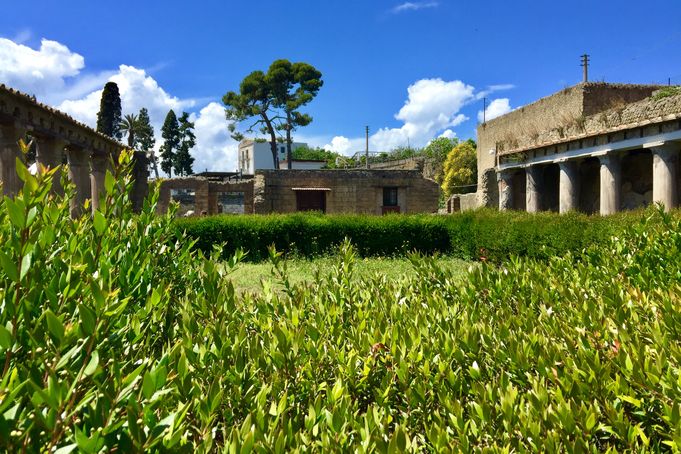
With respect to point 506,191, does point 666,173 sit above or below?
above

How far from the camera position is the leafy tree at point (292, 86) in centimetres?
4197

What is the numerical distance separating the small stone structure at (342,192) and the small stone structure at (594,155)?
4.49m

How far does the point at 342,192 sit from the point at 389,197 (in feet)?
9.46

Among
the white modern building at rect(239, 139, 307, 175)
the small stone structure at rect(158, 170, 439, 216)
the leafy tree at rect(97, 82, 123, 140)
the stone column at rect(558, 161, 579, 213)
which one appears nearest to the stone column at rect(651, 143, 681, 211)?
the stone column at rect(558, 161, 579, 213)

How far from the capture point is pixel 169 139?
60219mm

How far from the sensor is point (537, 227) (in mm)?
11984

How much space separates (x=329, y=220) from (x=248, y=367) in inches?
535

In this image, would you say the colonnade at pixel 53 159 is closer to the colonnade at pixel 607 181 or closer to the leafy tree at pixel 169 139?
the colonnade at pixel 607 181

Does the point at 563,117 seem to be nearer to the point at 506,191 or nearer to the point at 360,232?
the point at 506,191

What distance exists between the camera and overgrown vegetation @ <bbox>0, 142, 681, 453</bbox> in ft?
3.36

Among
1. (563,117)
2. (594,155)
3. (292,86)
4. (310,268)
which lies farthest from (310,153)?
(310,268)

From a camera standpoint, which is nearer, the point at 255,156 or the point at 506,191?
the point at 506,191

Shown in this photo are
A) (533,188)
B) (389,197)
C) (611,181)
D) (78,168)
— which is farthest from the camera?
(389,197)

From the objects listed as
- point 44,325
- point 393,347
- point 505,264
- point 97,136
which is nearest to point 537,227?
point 505,264
